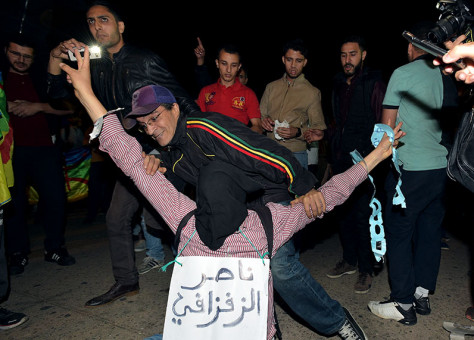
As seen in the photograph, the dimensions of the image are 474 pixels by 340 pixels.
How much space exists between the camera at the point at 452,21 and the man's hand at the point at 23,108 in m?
3.91

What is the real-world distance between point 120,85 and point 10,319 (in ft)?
6.85

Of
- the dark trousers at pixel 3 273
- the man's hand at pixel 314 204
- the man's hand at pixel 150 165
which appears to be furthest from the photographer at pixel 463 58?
the dark trousers at pixel 3 273

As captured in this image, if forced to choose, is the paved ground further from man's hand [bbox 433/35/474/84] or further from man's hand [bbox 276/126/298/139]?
man's hand [bbox 433/35/474/84]

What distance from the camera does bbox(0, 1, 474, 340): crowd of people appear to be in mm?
1844

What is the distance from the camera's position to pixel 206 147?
6.93 feet

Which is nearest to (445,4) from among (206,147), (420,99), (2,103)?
(420,99)

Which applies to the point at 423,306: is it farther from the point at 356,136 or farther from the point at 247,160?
the point at 247,160

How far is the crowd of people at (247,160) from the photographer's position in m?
1.84

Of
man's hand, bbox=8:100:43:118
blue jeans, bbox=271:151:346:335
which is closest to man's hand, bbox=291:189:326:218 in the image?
blue jeans, bbox=271:151:346:335

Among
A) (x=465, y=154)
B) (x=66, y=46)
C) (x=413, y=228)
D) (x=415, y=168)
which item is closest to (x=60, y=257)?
(x=66, y=46)

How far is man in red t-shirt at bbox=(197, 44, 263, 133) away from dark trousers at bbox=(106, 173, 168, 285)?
1.44m

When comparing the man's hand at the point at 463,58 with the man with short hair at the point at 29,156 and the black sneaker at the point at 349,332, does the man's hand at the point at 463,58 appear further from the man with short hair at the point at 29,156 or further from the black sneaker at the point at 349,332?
the man with short hair at the point at 29,156

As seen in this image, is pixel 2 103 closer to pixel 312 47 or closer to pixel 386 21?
pixel 386 21

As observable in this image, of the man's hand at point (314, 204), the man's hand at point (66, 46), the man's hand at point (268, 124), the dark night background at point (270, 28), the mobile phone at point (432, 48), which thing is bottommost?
the man's hand at point (314, 204)
